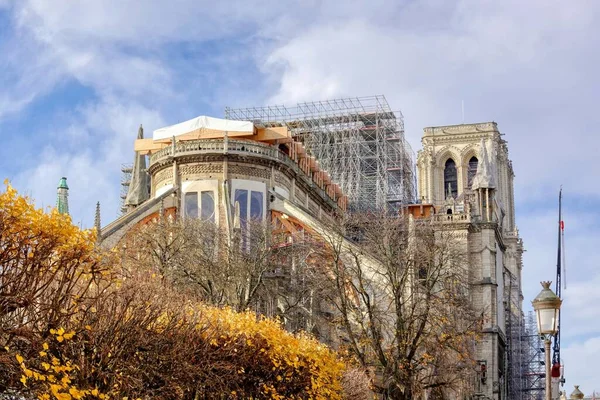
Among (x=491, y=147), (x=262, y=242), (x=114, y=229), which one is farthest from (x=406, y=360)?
(x=491, y=147)

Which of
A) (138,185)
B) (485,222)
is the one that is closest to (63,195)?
(138,185)

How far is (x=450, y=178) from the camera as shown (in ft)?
316

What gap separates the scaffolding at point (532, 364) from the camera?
8681 centimetres

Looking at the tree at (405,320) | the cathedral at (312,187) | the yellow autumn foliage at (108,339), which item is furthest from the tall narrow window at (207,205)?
the yellow autumn foliage at (108,339)

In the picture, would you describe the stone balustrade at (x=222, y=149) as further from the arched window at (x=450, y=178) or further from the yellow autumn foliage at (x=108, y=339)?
the arched window at (x=450, y=178)

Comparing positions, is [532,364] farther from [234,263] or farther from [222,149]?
[234,263]

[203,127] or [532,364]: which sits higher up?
[203,127]

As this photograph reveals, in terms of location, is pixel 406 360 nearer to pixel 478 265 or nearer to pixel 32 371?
pixel 32 371

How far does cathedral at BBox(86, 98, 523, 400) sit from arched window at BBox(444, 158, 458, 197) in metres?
6.95

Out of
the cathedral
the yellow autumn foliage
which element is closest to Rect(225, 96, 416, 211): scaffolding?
the cathedral

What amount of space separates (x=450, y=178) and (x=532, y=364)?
1829cm

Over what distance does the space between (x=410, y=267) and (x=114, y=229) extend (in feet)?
71.9

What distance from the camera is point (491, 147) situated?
303ft

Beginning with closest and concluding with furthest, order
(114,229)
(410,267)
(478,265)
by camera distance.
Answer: (410,267) < (114,229) < (478,265)
